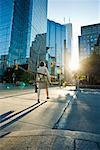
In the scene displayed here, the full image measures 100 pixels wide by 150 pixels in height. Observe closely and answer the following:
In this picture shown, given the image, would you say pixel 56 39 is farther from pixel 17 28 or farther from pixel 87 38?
pixel 17 28

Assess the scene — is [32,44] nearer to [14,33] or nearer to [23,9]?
[14,33]

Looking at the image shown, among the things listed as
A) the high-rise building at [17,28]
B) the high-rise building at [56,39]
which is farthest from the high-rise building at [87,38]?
the high-rise building at [17,28]

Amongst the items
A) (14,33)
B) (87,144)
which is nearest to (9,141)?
(87,144)

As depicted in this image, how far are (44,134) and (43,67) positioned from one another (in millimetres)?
5551

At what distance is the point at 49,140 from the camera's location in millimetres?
2855

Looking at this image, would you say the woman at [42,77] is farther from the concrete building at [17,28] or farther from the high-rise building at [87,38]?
the high-rise building at [87,38]

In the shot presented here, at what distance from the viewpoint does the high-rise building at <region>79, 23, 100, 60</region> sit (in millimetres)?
141475

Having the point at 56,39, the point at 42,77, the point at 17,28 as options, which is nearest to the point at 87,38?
the point at 56,39

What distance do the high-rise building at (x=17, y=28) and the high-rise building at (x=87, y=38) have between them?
164ft

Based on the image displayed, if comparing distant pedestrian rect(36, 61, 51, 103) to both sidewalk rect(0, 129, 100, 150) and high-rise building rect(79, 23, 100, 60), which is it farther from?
high-rise building rect(79, 23, 100, 60)

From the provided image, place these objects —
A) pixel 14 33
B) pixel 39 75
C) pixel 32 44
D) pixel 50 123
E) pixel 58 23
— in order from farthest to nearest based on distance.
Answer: pixel 58 23, pixel 32 44, pixel 14 33, pixel 39 75, pixel 50 123

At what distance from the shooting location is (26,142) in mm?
2770

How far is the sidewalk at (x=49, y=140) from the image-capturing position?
257cm

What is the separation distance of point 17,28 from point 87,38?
76359 millimetres
